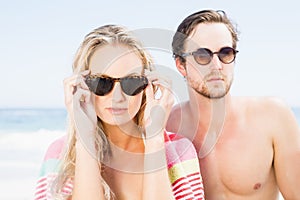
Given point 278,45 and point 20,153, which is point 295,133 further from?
point 278,45

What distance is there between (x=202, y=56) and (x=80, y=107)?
0.82 metres

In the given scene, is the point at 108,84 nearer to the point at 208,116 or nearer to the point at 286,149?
the point at 208,116

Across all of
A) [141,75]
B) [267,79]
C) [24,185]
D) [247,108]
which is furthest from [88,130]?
[267,79]

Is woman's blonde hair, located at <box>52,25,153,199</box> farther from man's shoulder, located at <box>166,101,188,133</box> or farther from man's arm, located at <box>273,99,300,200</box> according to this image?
man's arm, located at <box>273,99,300,200</box>

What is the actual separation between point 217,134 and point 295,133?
46 cm

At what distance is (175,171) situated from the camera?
8.23 feet

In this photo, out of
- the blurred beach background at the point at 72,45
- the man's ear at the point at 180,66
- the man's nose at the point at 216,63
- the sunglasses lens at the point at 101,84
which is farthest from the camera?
the blurred beach background at the point at 72,45

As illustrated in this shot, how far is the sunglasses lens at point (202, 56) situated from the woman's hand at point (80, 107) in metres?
0.74

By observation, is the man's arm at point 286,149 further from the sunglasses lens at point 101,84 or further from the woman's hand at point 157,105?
the sunglasses lens at point 101,84

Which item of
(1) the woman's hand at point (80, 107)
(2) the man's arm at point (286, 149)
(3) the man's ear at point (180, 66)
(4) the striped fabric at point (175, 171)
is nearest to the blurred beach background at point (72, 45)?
(2) the man's arm at point (286, 149)

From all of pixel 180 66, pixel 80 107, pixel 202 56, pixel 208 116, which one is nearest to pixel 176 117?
pixel 208 116

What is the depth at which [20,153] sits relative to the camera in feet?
30.7

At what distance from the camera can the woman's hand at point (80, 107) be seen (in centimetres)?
239

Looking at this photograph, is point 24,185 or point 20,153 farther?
point 20,153
